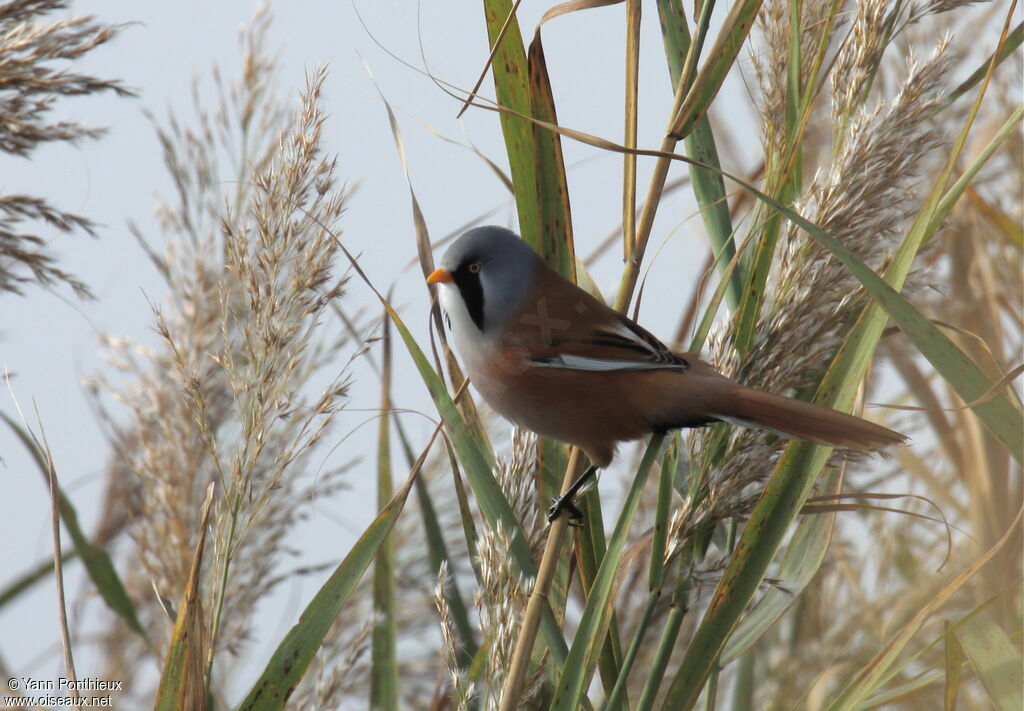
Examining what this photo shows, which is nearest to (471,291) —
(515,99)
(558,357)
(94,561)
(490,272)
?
(490,272)

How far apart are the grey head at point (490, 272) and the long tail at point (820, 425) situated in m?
0.45

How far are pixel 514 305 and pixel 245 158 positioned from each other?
30.0 inches

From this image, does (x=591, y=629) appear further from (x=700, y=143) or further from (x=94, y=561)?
(x=94, y=561)

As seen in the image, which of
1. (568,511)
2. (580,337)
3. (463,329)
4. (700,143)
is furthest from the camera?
(463,329)

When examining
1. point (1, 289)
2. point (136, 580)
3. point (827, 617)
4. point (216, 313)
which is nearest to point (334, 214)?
point (1, 289)

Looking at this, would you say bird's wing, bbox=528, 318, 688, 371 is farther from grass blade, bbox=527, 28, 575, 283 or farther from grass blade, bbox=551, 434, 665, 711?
grass blade, bbox=551, 434, 665, 711

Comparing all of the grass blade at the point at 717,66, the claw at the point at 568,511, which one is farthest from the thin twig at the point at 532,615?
the grass blade at the point at 717,66

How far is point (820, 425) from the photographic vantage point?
1139mm

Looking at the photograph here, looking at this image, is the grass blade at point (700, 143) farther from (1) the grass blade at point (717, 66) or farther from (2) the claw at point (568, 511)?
(2) the claw at point (568, 511)

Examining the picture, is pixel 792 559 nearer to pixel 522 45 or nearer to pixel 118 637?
pixel 522 45

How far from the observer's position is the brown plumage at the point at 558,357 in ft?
4.69

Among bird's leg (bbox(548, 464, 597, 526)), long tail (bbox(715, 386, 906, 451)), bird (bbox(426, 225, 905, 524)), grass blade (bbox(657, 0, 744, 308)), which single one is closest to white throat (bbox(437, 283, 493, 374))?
bird (bbox(426, 225, 905, 524))

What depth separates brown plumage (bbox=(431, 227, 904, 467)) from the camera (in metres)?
1.43

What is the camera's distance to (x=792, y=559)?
1.39 m
